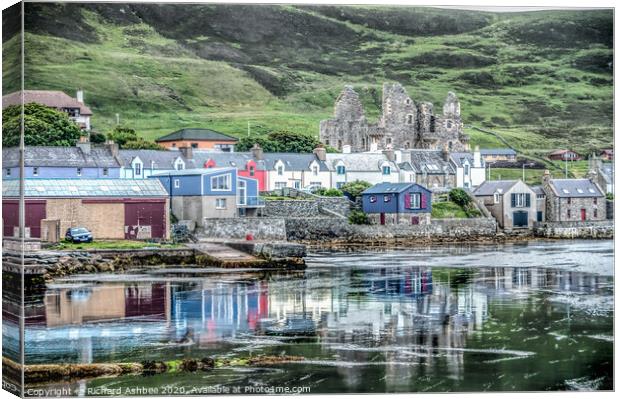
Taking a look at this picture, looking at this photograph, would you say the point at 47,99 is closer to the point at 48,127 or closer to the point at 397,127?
the point at 48,127

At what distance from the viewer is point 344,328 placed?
1684cm

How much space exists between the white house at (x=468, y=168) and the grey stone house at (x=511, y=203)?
5.30 ft

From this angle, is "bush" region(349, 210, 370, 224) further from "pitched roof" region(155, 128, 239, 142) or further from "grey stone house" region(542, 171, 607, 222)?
"grey stone house" region(542, 171, 607, 222)

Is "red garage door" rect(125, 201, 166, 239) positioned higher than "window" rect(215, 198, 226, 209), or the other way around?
"window" rect(215, 198, 226, 209)

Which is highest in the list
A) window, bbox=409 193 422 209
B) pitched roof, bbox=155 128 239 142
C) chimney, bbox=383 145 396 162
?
pitched roof, bbox=155 128 239 142

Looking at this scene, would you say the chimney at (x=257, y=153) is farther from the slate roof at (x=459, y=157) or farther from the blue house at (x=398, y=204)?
the slate roof at (x=459, y=157)

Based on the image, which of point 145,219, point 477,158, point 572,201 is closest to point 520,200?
point 572,201

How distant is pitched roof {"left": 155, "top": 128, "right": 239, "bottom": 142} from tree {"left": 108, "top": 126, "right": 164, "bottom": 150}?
2.70ft

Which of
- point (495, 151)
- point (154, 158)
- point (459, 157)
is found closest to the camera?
point (154, 158)

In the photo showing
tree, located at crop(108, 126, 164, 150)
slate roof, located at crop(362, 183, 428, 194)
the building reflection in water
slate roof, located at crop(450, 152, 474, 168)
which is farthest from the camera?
slate roof, located at crop(450, 152, 474, 168)

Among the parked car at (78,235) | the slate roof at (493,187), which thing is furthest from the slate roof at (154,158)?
the slate roof at (493,187)

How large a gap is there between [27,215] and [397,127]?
2383 cm

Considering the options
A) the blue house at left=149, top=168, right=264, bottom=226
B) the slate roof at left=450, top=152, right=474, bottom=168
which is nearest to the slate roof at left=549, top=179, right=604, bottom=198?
the slate roof at left=450, top=152, right=474, bottom=168

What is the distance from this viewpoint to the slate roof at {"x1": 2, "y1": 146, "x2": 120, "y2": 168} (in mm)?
24500
